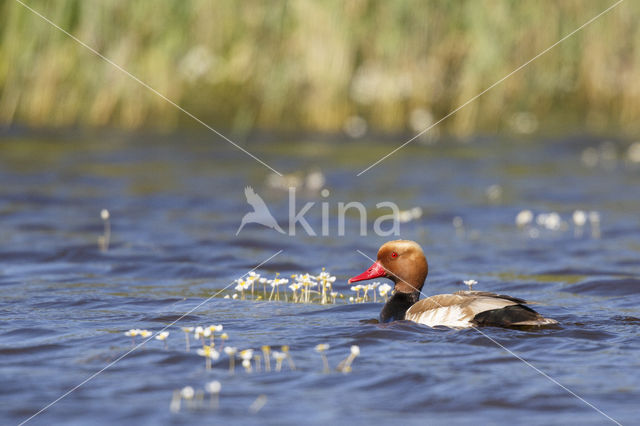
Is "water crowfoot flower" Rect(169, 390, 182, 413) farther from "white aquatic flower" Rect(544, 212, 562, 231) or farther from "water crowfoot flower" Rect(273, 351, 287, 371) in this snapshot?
"white aquatic flower" Rect(544, 212, 562, 231)

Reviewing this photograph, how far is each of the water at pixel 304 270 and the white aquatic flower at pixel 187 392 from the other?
0.08 metres

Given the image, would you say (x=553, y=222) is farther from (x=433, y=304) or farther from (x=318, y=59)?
(x=318, y=59)

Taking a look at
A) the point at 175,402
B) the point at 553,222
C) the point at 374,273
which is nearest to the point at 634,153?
the point at 553,222

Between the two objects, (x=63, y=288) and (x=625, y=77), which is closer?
(x=63, y=288)

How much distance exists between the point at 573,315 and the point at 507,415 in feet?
7.63

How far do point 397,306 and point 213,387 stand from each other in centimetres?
248

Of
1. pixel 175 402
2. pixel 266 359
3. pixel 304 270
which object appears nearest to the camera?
pixel 175 402

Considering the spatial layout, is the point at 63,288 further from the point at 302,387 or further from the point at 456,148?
the point at 456,148

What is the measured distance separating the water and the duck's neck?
18cm

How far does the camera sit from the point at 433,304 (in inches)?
263

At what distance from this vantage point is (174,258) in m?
10.2

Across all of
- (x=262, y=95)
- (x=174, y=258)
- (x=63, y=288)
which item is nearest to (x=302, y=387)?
(x=63, y=288)

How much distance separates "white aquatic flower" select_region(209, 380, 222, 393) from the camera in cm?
492

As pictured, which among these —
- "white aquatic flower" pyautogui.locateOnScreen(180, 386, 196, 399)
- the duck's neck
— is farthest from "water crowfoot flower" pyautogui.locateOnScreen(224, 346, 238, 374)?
the duck's neck
